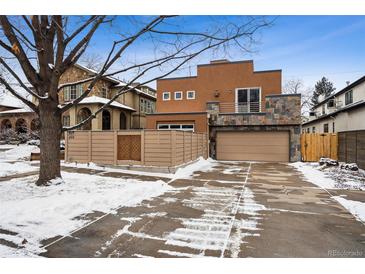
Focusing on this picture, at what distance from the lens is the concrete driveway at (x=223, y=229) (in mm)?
2920

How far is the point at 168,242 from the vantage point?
3.15m

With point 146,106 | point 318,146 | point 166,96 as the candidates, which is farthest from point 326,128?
point 146,106

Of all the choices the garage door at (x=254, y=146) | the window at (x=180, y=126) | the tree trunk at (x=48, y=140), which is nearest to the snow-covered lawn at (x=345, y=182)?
the garage door at (x=254, y=146)

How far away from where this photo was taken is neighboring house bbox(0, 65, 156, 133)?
19703mm

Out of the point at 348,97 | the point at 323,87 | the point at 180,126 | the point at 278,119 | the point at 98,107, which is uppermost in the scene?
the point at 323,87

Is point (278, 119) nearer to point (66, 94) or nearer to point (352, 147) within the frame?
point (352, 147)

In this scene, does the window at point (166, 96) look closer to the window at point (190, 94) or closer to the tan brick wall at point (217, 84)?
the tan brick wall at point (217, 84)

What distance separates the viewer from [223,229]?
3639 millimetres

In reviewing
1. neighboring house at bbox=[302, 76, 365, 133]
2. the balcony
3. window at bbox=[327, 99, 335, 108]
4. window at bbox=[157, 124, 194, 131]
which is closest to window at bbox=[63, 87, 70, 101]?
window at bbox=[157, 124, 194, 131]

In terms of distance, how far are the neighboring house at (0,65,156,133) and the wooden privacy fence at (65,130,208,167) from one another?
9064 mm

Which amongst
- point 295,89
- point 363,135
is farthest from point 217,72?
point 295,89

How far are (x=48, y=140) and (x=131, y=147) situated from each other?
12.5 feet

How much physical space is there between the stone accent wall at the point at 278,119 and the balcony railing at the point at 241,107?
203 cm
